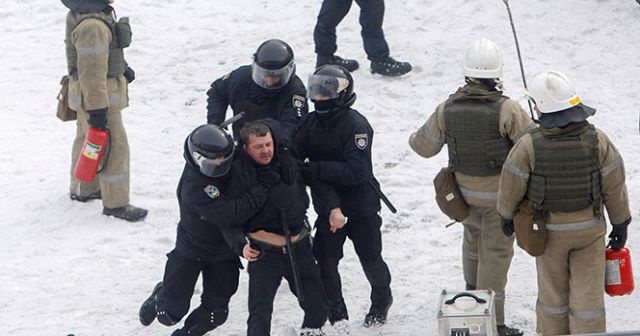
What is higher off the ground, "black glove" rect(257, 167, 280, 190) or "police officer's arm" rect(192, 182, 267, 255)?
"black glove" rect(257, 167, 280, 190)

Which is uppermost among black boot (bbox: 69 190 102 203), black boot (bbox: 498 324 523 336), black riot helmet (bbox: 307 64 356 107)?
black riot helmet (bbox: 307 64 356 107)

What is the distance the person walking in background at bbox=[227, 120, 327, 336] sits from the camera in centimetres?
759

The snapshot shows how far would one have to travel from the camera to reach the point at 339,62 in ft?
40.3

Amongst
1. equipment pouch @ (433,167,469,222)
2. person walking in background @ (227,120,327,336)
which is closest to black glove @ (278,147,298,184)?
person walking in background @ (227,120,327,336)

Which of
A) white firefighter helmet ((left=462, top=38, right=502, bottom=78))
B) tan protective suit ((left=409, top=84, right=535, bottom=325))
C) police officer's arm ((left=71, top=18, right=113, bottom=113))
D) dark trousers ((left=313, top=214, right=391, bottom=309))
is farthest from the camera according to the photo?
police officer's arm ((left=71, top=18, right=113, bottom=113))

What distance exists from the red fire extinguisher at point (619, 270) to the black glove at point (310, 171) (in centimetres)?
182

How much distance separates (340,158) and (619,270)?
1844 mm

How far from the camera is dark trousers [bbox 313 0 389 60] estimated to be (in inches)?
473

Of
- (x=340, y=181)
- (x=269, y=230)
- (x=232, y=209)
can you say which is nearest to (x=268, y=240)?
(x=269, y=230)

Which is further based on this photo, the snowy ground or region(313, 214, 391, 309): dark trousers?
the snowy ground

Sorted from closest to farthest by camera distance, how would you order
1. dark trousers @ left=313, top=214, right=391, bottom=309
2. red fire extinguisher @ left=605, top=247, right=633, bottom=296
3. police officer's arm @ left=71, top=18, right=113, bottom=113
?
1. red fire extinguisher @ left=605, top=247, right=633, bottom=296
2. dark trousers @ left=313, top=214, right=391, bottom=309
3. police officer's arm @ left=71, top=18, right=113, bottom=113

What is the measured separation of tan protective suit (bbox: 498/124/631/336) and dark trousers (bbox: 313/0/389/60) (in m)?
4.90

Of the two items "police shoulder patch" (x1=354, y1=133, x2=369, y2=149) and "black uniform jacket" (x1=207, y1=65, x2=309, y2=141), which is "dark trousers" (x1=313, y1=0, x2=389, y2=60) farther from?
"police shoulder patch" (x1=354, y1=133, x2=369, y2=149)

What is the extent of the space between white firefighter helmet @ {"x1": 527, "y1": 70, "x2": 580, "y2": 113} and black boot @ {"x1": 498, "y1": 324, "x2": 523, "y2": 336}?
1672 millimetres
